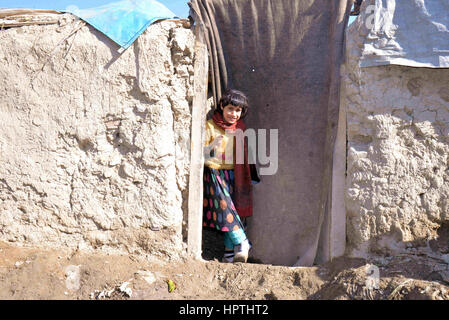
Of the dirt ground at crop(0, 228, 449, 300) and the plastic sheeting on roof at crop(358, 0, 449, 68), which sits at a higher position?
the plastic sheeting on roof at crop(358, 0, 449, 68)

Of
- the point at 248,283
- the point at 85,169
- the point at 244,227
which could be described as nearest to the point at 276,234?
the point at 244,227

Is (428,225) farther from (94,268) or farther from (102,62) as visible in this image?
(102,62)

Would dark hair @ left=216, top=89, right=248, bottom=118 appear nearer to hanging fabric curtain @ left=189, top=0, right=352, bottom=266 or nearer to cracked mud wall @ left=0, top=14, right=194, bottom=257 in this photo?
hanging fabric curtain @ left=189, top=0, right=352, bottom=266

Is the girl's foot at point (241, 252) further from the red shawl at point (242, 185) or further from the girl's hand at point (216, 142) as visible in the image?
the girl's hand at point (216, 142)

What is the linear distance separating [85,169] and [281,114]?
153 centimetres

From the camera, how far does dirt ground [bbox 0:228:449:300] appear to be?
3.38 metres

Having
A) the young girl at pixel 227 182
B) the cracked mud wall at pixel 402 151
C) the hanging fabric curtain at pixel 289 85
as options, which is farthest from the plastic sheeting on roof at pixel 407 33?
the young girl at pixel 227 182

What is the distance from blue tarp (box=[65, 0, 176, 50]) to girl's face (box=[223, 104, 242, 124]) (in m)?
0.79

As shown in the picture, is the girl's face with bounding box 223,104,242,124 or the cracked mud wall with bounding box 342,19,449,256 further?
the girl's face with bounding box 223,104,242,124

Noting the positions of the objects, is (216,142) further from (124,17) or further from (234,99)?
(124,17)

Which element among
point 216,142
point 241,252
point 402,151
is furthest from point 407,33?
point 241,252

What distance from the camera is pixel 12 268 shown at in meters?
3.64

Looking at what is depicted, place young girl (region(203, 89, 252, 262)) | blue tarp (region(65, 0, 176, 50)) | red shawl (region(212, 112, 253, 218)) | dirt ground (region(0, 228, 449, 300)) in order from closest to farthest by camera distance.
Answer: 1. dirt ground (region(0, 228, 449, 300))
2. blue tarp (region(65, 0, 176, 50))
3. young girl (region(203, 89, 252, 262))
4. red shawl (region(212, 112, 253, 218))

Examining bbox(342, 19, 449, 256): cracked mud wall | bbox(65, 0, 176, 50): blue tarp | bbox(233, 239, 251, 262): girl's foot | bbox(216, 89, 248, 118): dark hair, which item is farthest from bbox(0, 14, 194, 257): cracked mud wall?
bbox(342, 19, 449, 256): cracked mud wall
